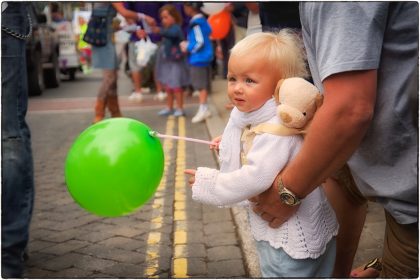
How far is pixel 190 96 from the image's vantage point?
12812mm

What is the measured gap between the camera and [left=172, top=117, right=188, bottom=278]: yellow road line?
10.7 ft

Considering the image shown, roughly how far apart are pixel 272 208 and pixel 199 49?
6.54 meters

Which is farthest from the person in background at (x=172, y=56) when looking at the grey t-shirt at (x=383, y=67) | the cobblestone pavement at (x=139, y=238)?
the grey t-shirt at (x=383, y=67)

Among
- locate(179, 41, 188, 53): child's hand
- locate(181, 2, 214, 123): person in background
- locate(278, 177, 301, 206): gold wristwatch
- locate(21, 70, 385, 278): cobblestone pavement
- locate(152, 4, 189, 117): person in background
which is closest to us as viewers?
locate(278, 177, 301, 206): gold wristwatch

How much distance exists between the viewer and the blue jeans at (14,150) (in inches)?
107

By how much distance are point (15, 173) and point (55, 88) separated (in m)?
14.2

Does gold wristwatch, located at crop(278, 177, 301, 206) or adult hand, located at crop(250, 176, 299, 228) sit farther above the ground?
gold wristwatch, located at crop(278, 177, 301, 206)

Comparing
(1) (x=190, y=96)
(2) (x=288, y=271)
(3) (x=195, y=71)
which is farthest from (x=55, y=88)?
(2) (x=288, y=271)

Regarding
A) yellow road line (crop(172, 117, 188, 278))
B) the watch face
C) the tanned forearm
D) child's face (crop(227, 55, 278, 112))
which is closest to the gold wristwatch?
the watch face

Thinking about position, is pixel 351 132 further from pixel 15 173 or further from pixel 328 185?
pixel 15 173

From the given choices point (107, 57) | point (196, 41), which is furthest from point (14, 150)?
point (196, 41)

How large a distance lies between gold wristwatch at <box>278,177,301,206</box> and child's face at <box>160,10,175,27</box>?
7.00 metres

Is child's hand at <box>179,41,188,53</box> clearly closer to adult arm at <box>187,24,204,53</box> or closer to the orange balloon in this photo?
adult arm at <box>187,24,204,53</box>

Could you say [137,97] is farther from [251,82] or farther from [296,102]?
[296,102]
